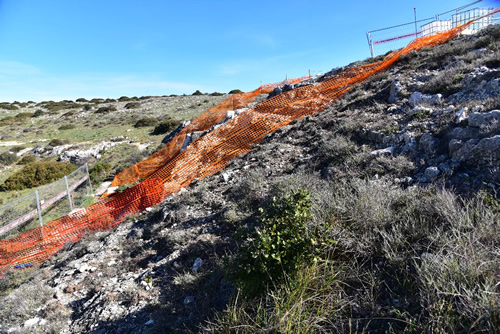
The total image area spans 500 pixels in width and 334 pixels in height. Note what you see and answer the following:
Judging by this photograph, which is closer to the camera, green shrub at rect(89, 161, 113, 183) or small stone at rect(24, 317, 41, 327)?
small stone at rect(24, 317, 41, 327)

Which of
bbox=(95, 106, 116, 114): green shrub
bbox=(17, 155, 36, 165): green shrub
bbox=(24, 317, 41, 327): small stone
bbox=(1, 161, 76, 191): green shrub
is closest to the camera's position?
bbox=(24, 317, 41, 327): small stone

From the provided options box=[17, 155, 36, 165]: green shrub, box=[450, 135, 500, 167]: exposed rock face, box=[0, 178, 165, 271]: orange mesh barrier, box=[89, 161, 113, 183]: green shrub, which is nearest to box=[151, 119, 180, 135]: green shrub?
box=[89, 161, 113, 183]: green shrub

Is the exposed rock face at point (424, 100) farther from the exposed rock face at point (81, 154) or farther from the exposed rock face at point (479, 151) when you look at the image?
the exposed rock face at point (81, 154)

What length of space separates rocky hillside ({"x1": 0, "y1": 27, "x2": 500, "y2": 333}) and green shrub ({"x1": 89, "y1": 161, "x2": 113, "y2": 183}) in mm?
6803

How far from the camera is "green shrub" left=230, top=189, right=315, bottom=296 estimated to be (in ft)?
7.19

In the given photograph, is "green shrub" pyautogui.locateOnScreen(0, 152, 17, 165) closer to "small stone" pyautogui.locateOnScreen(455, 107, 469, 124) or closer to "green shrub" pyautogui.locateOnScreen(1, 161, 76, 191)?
"green shrub" pyautogui.locateOnScreen(1, 161, 76, 191)

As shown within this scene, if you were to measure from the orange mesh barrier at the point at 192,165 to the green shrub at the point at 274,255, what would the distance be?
192 inches

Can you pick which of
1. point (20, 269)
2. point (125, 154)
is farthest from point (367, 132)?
point (125, 154)

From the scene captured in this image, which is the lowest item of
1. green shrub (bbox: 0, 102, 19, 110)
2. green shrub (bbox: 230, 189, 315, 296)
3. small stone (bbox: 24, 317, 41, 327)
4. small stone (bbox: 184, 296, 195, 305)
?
small stone (bbox: 24, 317, 41, 327)

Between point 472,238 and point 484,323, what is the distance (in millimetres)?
787

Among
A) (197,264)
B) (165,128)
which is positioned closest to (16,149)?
(165,128)

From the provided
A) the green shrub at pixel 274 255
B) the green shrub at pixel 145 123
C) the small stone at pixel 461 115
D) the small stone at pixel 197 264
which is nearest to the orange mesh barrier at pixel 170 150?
the small stone at pixel 197 264

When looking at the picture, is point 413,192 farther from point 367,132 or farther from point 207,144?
point 207,144

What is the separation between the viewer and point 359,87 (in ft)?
27.2
